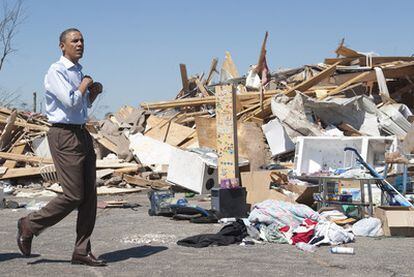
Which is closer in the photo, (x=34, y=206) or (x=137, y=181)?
(x=34, y=206)

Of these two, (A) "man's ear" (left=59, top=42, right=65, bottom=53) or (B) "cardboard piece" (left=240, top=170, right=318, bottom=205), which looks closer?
(A) "man's ear" (left=59, top=42, right=65, bottom=53)

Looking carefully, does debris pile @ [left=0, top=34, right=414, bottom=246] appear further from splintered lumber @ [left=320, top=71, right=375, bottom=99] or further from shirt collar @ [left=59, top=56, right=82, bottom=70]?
shirt collar @ [left=59, top=56, right=82, bottom=70]

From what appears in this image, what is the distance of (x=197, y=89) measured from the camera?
63.3 ft

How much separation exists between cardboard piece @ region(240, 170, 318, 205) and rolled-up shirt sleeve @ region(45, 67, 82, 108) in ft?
14.6

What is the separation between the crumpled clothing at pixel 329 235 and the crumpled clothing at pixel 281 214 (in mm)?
355

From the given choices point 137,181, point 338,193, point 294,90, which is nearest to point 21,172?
point 137,181

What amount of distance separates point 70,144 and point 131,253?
1.39 metres

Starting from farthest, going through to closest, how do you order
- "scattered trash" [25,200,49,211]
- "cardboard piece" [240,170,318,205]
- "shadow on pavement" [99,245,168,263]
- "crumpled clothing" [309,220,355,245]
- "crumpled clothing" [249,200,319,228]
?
1. "scattered trash" [25,200,49,211]
2. "cardboard piece" [240,170,318,205]
3. "crumpled clothing" [249,200,319,228]
4. "crumpled clothing" [309,220,355,245]
5. "shadow on pavement" [99,245,168,263]

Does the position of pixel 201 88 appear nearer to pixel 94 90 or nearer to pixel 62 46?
pixel 94 90

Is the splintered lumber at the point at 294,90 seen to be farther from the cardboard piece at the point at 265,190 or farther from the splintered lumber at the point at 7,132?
the splintered lumber at the point at 7,132

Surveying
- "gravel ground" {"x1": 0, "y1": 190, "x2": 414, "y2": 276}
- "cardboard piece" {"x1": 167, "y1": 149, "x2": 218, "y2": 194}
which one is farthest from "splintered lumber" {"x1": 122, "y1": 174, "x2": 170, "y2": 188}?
"gravel ground" {"x1": 0, "y1": 190, "x2": 414, "y2": 276}

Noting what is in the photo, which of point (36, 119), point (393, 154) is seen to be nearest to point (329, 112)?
point (393, 154)

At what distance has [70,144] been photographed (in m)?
5.31

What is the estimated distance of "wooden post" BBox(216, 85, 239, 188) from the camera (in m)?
9.34
